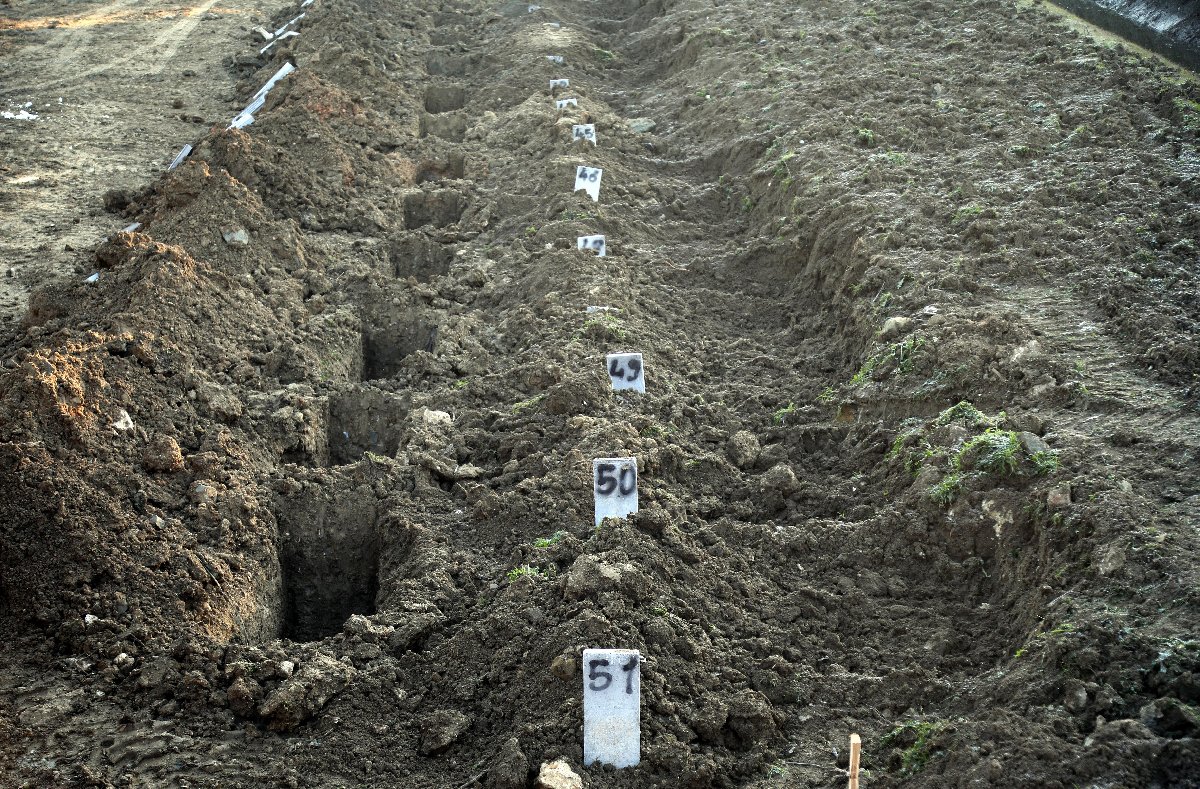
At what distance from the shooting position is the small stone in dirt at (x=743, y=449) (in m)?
5.26

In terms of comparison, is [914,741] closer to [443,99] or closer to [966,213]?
[966,213]

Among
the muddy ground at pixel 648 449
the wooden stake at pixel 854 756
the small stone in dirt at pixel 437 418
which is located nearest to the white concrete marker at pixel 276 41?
the muddy ground at pixel 648 449

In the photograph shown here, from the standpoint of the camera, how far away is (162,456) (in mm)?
4824

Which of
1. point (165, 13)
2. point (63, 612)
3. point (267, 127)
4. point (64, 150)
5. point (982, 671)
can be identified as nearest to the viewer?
point (982, 671)

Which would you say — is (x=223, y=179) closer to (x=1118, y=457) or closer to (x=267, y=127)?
(x=267, y=127)

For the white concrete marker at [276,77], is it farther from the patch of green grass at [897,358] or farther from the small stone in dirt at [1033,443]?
the small stone in dirt at [1033,443]

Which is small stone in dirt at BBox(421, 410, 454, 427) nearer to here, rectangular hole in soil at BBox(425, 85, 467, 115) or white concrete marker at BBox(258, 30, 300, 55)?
rectangular hole in soil at BBox(425, 85, 467, 115)

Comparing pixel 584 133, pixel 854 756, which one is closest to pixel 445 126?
pixel 584 133

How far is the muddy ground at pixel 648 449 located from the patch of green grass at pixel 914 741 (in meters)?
0.01

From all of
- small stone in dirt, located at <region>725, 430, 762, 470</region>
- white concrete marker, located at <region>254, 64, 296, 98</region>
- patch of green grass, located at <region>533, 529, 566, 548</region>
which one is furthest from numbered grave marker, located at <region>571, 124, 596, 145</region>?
patch of green grass, located at <region>533, 529, 566, 548</region>

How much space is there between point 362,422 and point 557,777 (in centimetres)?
280

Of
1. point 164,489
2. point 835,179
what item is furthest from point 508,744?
point 835,179

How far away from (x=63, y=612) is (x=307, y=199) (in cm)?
412

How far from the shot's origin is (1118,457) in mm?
4223
